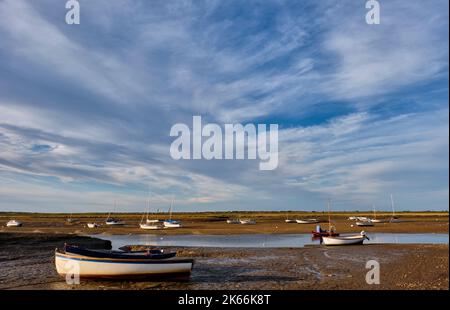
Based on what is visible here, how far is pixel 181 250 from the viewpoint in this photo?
132ft

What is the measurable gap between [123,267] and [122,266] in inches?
3.6

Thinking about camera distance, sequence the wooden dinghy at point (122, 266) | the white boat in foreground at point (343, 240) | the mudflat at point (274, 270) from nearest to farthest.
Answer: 1. the mudflat at point (274, 270)
2. the wooden dinghy at point (122, 266)
3. the white boat in foreground at point (343, 240)

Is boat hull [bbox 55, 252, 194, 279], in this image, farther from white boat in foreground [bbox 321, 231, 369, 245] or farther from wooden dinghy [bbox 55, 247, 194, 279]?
white boat in foreground [bbox 321, 231, 369, 245]

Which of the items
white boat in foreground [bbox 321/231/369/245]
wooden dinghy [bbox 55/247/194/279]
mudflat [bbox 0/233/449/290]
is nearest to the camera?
mudflat [bbox 0/233/449/290]

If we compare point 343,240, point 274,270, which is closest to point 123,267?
point 274,270

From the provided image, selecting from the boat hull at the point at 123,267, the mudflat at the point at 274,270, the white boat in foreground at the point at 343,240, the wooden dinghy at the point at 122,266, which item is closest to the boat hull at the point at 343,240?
the white boat in foreground at the point at 343,240

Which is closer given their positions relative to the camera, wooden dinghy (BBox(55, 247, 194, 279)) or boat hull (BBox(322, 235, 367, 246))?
wooden dinghy (BBox(55, 247, 194, 279))

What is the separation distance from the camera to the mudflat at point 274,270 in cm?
2220

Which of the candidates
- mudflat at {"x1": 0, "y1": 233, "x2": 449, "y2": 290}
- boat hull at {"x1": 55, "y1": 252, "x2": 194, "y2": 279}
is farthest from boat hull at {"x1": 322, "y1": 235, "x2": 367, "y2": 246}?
boat hull at {"x1": 55, "y1": 252, "x2": 194, "y2": 279}

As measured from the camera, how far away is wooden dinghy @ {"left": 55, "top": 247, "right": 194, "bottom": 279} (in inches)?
910

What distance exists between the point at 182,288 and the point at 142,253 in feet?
14.6

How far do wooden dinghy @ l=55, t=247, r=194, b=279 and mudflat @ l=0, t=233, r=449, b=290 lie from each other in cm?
61

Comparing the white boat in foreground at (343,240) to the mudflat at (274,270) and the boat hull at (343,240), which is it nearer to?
the boat hull at (343,240)
